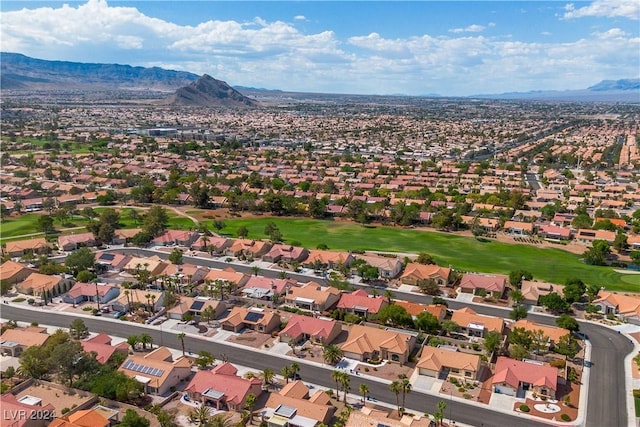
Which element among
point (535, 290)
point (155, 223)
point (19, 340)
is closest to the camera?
point (19, 340)

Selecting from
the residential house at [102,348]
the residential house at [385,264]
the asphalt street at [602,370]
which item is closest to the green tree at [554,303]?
the asphalt street at [602,370]

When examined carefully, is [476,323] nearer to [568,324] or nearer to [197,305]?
[568,324]

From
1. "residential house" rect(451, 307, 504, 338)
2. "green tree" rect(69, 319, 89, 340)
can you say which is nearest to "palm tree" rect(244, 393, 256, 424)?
"green tree" rect(69, 319, 89, 340)

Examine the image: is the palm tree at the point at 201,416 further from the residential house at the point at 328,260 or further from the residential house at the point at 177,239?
the residential house at the point at 177,239

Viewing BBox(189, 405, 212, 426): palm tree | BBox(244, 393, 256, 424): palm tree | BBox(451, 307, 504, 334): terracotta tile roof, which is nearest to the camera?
BBox(189, 405, 212, 426): palm tree

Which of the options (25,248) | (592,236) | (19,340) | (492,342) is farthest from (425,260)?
(25,248)

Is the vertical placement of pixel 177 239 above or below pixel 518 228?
below

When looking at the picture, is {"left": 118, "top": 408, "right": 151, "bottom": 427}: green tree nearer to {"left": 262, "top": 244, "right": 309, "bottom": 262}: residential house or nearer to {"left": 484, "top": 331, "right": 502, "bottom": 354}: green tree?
{"left": 484, "top": 331, "right": 502, "bottom": 354}: green tree
